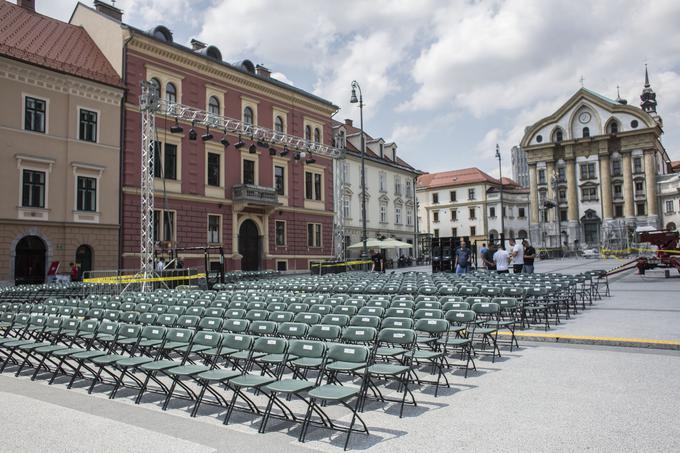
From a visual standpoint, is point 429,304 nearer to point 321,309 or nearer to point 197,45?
point 321,309

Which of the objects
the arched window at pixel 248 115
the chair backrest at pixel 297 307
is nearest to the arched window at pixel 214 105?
the arched window at pixel 248 115

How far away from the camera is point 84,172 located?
893 inches

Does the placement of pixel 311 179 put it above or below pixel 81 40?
below

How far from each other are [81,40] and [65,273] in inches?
A: 460

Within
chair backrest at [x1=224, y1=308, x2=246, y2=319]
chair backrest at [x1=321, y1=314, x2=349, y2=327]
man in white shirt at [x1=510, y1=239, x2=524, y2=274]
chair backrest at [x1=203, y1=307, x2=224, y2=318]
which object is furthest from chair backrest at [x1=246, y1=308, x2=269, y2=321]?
man in white shirt at [x1=510, y1=239, x2=524, y2=274]

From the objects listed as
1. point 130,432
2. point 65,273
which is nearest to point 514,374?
point 130,432

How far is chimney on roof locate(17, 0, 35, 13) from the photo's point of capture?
82.1 ft

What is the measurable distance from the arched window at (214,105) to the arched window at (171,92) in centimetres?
209

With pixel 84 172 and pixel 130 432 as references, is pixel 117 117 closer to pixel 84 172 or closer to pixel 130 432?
pixel 84 172

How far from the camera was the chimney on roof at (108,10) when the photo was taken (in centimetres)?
2645

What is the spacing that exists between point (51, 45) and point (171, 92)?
213 inches

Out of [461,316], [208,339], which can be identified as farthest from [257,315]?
[461,316]

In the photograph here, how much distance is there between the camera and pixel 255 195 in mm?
29078

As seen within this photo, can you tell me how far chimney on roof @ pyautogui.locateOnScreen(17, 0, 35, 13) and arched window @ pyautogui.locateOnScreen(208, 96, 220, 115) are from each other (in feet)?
29.6
